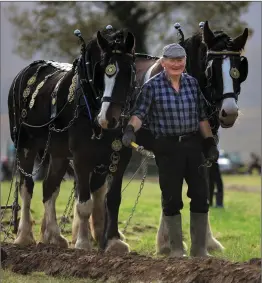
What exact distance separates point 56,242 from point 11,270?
5.22ft

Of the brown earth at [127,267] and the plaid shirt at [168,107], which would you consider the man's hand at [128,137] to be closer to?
the plaid shirt at [168,107]

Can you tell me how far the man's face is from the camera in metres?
6.99

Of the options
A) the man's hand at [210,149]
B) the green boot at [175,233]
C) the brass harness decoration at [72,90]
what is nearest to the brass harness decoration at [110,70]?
the man's hand at [210,149]

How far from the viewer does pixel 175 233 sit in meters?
7.20

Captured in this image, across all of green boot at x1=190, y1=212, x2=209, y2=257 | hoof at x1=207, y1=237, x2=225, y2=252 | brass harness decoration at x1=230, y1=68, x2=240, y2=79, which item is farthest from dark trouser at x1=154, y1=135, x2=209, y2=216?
hoof at x1=207, y1=237, x2=225, y2=252

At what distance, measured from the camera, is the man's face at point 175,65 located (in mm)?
6988

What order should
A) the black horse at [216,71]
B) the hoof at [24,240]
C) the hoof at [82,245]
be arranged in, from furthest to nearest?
the hoof at [24,240] → the hoof at [82,245] → the black horse at [216,71]

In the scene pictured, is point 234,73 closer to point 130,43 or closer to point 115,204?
point 130,43

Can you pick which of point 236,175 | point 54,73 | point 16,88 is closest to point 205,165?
point 54,73

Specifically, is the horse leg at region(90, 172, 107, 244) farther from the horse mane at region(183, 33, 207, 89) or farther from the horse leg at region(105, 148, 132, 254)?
the horse mane at region(183, 33, 207, 89)

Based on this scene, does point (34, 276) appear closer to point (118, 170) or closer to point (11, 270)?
point (11, 270)

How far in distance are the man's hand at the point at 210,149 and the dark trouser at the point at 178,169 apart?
0.20 ft

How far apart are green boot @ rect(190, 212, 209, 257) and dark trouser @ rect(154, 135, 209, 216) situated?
0.13m

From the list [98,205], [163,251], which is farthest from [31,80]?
[163,251]
